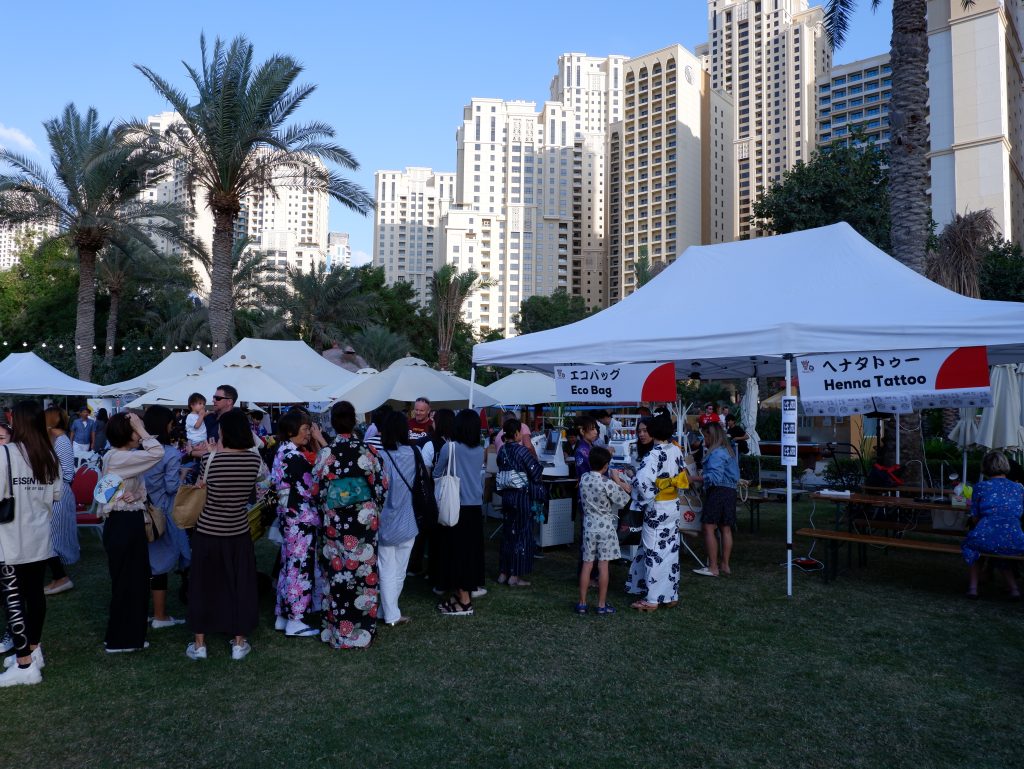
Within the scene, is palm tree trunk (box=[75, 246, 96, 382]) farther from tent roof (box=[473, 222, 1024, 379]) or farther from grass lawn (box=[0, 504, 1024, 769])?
tent roof (box=[473, 222, 1024, 379])

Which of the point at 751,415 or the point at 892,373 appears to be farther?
the point at 751,415

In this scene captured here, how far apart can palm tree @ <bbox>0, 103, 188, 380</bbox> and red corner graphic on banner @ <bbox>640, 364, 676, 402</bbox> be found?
1663 centimetres

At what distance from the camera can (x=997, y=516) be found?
21.2 feet

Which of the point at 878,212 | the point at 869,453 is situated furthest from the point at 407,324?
the point at 869,453

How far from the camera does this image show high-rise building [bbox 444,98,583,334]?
119 metres

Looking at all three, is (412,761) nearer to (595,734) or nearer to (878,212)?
(595,734)

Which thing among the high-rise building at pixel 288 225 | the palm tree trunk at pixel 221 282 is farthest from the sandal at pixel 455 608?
the high-rise building at pixel 288 225

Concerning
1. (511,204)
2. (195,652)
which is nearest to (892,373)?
(195,652)

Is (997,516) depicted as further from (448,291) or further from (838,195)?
(448,291)

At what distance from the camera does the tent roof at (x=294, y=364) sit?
15.2m

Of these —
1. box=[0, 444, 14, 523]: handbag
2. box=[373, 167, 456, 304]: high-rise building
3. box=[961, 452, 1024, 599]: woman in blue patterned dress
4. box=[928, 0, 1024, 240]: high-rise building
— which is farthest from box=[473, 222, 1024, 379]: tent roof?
box=[373, 167, 456, 304]: high-rise building

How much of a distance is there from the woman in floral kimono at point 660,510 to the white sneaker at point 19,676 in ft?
14.8

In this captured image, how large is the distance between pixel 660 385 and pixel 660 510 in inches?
72.9

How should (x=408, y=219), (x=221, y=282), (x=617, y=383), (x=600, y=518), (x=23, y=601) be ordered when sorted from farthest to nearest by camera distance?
(x=408, y=219)
(x=221, y=282)
(x=617, y=383)
(x=600, y=518)
(x=23, y=601)
